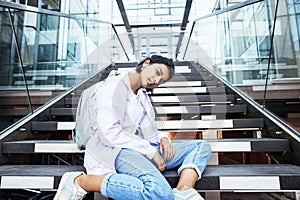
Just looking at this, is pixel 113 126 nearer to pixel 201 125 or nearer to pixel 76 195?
pixel 76 195

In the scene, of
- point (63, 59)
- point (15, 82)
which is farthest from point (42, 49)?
point (15, 82)

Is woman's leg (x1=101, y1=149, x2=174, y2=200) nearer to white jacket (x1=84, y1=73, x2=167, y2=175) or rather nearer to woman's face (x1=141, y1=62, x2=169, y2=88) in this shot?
white jacket (x1=84, y1=73, x2=167, y2=175)

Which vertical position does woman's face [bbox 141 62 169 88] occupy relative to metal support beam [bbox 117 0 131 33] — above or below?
below

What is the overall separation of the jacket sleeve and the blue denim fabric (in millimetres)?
42

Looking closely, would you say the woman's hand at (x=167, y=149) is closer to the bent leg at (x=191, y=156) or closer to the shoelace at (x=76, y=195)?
the bent leg at (x=191, y=156)

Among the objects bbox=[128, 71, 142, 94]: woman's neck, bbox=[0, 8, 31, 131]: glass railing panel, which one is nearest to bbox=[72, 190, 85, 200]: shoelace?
bbox=[128, 71, 142, 94]: woman's neck

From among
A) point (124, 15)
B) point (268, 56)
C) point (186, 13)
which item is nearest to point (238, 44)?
point (268, 56)

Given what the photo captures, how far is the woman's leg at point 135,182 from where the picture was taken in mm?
960

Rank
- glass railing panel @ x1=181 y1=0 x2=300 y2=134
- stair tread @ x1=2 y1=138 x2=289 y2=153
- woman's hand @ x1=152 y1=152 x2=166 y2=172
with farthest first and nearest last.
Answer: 1. glass railing panel @ x1=181 y1=0 x2=300 y2=134
2. stair tread @ x1=2 y1=138 x2=289 y2=153
3. woman's hand @ x1=152 y1=152 x2=166 y2=172

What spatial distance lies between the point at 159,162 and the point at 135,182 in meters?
0.22

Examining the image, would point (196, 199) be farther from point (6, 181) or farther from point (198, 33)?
point (198, 33)

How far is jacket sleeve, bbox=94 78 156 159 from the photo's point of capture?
1135mm

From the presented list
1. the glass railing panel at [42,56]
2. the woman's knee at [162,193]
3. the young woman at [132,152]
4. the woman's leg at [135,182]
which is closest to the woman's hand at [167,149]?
the young woman at [132,152]

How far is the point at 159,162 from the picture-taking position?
118cm
